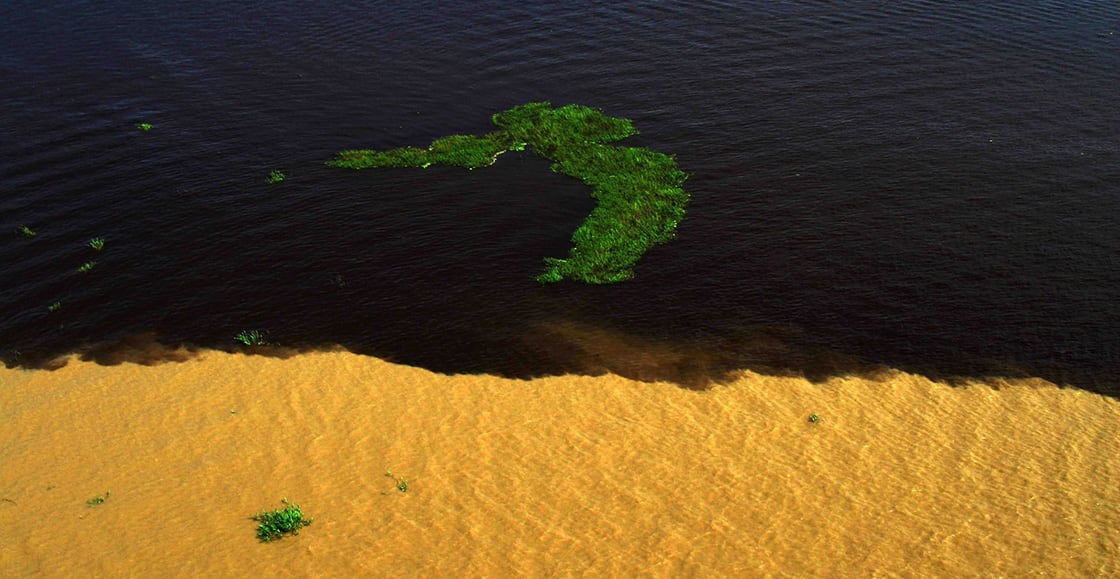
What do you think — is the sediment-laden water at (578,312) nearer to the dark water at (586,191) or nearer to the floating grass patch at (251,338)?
the dark water at (586,191)

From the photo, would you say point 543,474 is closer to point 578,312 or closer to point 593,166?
point 578,312

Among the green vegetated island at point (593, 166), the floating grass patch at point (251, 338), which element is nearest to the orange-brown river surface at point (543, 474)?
the floating grass patch at point (251, 338)

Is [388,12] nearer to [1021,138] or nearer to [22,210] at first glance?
[22,210]

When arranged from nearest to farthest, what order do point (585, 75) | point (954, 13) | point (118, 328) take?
point (118, 328)
point (585, 75)
point (954, 13)

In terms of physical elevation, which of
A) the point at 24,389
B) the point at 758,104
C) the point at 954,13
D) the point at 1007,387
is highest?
the point at 954,13

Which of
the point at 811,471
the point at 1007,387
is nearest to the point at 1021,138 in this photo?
the point at 1007,387
